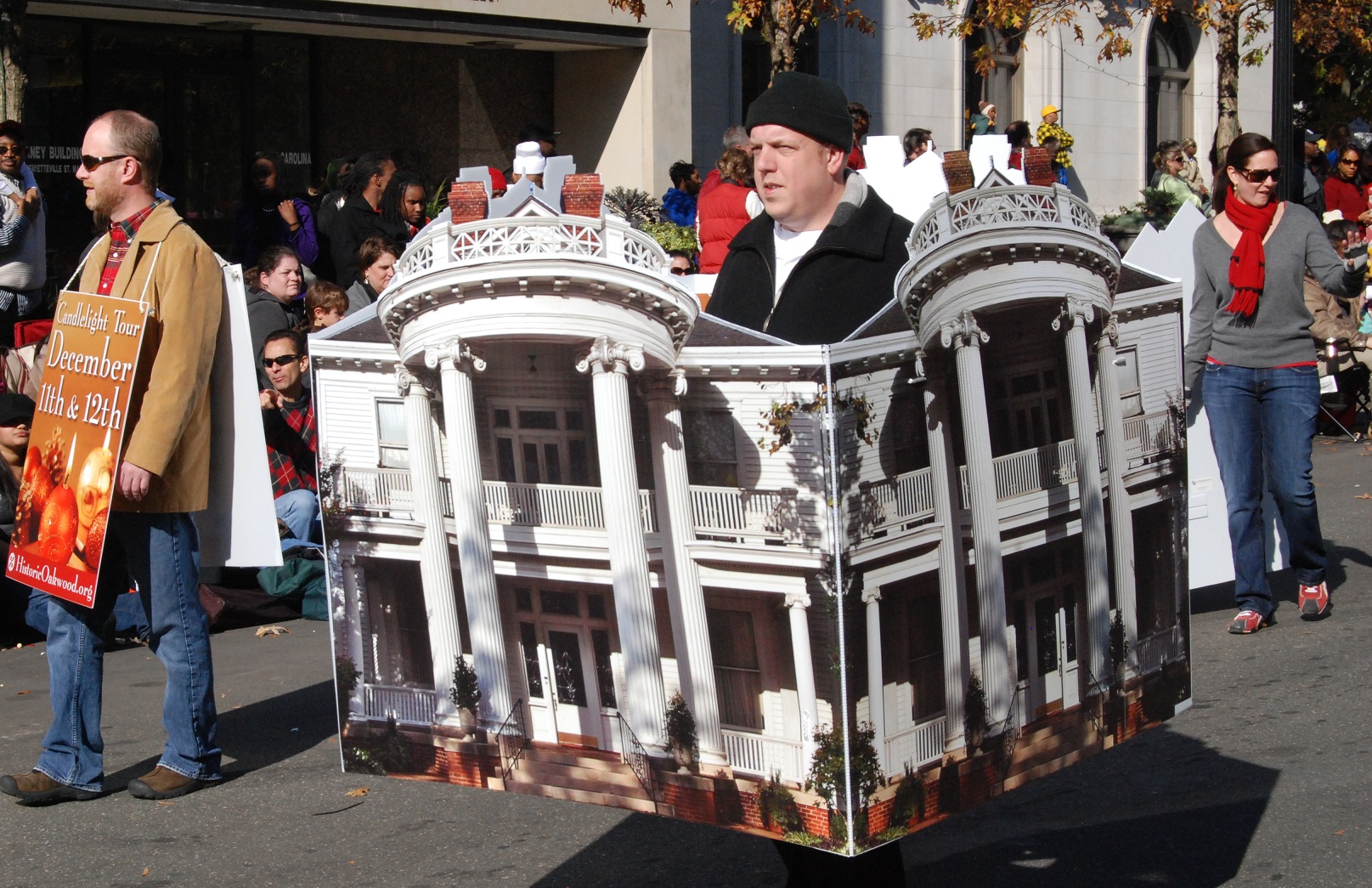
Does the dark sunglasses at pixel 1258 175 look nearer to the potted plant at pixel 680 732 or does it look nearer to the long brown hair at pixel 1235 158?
the long brown hair at pixel 1235 158

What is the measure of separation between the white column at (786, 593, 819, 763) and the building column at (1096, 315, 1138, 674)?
0.97 metres

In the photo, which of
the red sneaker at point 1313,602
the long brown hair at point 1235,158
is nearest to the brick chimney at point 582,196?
Result: the long brown hair at point 1235,158

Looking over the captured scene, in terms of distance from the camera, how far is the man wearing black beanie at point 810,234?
346 cm

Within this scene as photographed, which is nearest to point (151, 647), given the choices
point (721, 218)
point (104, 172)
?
point (104, 172)

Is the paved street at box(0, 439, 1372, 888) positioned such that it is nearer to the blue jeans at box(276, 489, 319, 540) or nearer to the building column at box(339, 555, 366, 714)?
the building column at box(339, 555, 366, 714)

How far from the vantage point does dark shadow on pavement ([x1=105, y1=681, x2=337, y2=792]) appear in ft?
20.2

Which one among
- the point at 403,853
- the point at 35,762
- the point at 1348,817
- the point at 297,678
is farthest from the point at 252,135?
the point at 1348,817

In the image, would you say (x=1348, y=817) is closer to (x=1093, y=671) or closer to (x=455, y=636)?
(x=1093, y=671)

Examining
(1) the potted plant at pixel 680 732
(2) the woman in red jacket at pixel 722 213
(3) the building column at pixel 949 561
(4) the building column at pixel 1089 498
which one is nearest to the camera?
(1) the potted plant at pixel 680 732

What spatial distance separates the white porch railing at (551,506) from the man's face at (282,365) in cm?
510

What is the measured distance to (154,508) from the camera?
5.52m

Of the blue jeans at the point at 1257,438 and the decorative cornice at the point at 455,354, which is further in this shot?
the blue jeans at the point at 1257,438

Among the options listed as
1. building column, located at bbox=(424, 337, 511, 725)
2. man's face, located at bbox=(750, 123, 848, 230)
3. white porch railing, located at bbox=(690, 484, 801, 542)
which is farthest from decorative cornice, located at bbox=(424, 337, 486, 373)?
man's face, located at bbox=(750, 123, 848, 230)

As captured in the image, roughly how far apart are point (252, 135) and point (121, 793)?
461 inches
